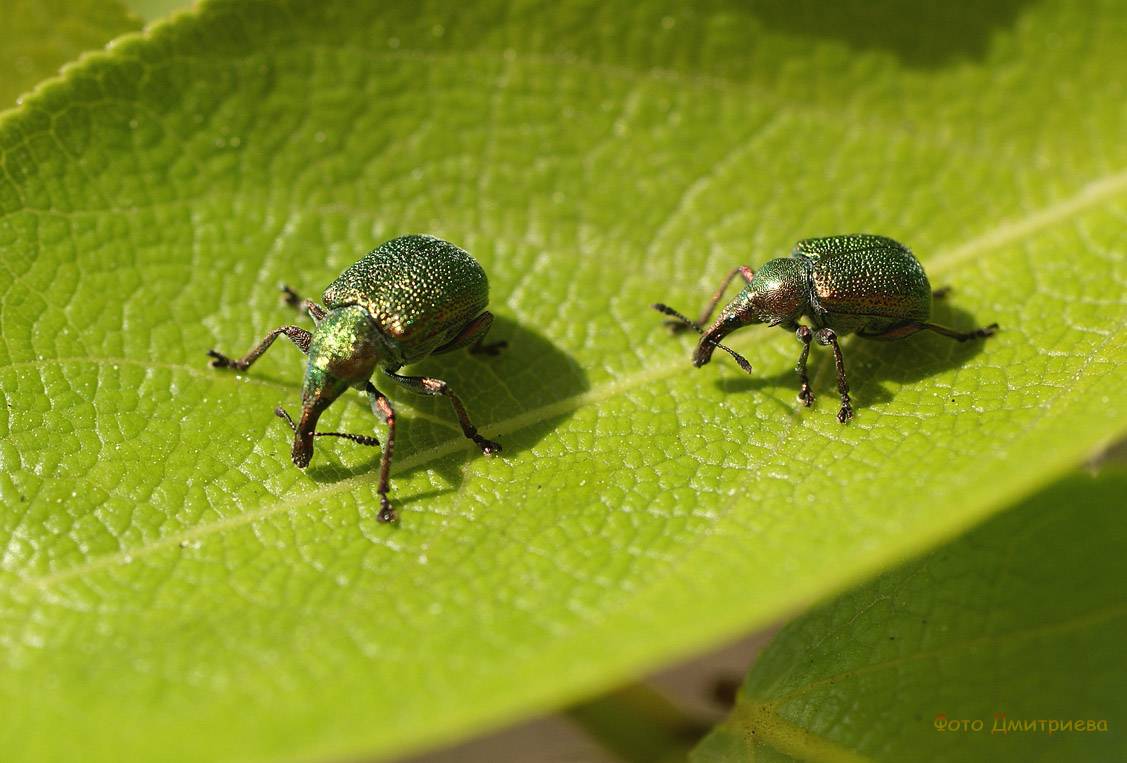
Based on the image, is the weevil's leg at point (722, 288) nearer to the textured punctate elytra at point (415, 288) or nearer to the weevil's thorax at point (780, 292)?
the weevil's thorax at point (780, 292)

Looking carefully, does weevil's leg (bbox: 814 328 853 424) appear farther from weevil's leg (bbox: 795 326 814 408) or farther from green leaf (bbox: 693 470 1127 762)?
green leaf (bbox: 693 470 1127 762)

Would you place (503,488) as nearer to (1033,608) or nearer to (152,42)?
(1033,608)

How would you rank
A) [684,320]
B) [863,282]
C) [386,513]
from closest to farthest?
[386,513], [863,282], [684,320]

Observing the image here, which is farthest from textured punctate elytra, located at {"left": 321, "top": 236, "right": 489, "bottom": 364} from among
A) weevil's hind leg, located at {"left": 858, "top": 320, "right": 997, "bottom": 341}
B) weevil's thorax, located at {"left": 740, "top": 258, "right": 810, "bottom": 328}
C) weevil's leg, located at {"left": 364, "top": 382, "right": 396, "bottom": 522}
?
weevil's hind leg, located at {"left": 858, "top": 320, "right": 997, "bottom": 341}

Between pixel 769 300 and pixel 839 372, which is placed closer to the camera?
pixel 839 372

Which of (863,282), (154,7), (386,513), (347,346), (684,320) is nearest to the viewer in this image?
(386,513)

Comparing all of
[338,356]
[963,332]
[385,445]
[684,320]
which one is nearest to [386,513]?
[385,445]

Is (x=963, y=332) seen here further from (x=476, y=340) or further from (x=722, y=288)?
(x=476, y=340)

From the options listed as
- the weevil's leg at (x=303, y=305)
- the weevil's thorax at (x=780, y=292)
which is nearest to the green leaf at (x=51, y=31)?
the weevil's leg at (x=303, y=305)

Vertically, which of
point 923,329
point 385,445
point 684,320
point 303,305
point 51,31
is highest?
point 51,31
